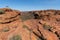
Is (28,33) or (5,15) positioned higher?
(5,15)

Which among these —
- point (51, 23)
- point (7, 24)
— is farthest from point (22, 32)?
point (51, 23)

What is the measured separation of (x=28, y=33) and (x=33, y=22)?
3.46m

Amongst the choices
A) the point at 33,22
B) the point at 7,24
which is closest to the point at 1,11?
the point at 7,24

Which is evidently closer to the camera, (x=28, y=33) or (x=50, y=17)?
(x=28, y=33)

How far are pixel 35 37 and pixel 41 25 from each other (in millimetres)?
2790

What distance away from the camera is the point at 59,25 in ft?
70.3

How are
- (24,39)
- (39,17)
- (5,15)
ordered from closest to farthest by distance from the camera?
(24,39), (5,15), (39,17)

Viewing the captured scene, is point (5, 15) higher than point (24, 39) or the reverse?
higher

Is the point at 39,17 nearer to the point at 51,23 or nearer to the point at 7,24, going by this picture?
the point at 51,23

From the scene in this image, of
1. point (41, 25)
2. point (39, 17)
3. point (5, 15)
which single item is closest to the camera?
point (41, 25)

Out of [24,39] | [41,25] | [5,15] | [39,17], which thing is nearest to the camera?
[24,39]

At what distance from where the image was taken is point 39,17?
24781mm

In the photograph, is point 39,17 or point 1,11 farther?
point 39,17

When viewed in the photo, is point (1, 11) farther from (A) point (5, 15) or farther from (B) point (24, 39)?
(B) point (24, 39)
